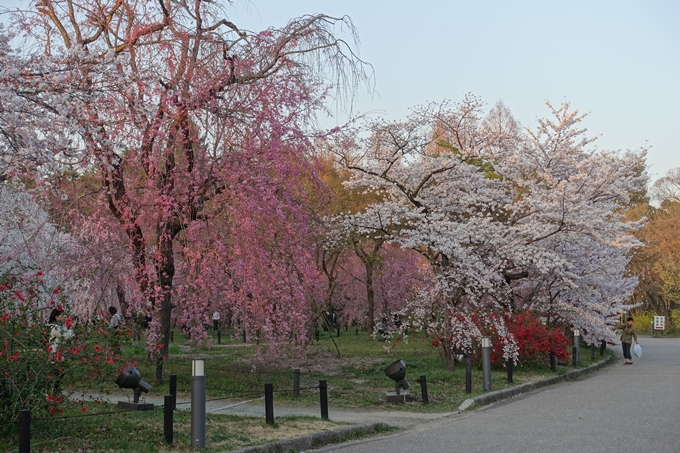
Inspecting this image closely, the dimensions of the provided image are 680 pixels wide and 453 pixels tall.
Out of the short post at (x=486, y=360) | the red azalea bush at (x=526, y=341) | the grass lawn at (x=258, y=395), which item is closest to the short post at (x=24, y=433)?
the grass lawn at (x=258, y=395)

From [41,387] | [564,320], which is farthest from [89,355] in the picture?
[564,320]

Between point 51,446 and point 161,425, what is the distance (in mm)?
1885

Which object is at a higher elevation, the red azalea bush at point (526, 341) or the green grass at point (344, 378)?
the red azalea bush at point (526, 341)

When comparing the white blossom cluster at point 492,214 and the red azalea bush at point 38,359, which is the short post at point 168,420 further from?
the white blossom cluster at point 492,214

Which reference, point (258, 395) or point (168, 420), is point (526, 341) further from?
point (168, 420)

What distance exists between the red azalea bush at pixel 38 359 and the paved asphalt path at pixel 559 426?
3.19 metres

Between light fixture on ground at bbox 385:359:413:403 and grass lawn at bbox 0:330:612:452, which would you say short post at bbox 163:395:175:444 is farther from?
light fixture on ground at bbox 385:359:413:403

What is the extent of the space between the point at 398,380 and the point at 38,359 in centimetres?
768

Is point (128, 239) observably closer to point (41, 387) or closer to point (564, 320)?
point (41, 387)

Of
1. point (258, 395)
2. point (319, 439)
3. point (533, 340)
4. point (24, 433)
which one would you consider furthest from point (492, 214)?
point (24, 433)

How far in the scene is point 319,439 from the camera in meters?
10.4

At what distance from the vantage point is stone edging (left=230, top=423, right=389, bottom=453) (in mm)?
9341

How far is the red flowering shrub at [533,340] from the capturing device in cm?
2124

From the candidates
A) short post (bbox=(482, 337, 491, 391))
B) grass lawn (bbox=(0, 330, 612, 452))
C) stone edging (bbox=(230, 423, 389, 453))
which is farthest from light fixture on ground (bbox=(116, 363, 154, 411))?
short post (bbox=(482, 337, 491, 391))
